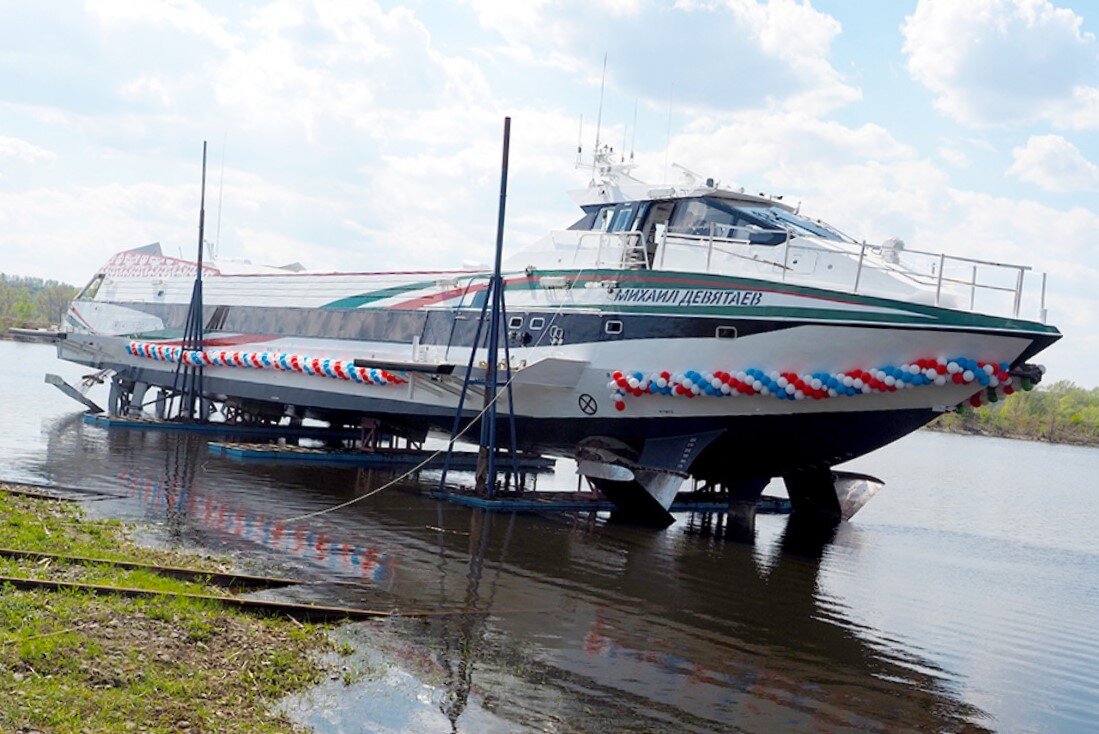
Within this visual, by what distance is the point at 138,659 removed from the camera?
7.95 meters

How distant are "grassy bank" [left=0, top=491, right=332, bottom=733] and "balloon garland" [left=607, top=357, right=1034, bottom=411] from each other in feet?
30.0

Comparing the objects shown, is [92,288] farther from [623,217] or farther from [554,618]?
[554,618]

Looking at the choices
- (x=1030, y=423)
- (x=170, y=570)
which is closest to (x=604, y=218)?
(x=170, y=570)

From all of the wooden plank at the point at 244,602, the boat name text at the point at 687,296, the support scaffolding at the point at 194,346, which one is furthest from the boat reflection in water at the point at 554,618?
the support scaffolding at the point at 194,346

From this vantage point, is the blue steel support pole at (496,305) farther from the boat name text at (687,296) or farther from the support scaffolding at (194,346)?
the support scaffolding at (194,346)

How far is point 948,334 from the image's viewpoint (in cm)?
1588

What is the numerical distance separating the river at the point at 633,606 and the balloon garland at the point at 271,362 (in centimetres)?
204

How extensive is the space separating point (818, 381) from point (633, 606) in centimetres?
574

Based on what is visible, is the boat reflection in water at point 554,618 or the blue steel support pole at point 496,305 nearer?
the boat reflection in water at point 554,618

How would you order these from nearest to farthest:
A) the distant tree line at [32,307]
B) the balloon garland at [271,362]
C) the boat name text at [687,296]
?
1. the boat name text at [687,296]
2. the balloon garland at [271,362]
3. the distant tree line at [32,307]

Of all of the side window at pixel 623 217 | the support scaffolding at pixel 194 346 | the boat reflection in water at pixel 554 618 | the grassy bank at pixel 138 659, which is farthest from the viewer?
the support scaffolding at pixel 194 346

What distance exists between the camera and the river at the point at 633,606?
870 centimetres

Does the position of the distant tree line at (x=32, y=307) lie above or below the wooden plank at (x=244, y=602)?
above

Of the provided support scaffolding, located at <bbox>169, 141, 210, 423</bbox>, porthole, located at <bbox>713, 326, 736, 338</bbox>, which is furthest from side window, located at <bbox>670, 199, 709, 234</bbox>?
support scaffolding, located at <bbox>169, 141, 210, 423</bbox>
